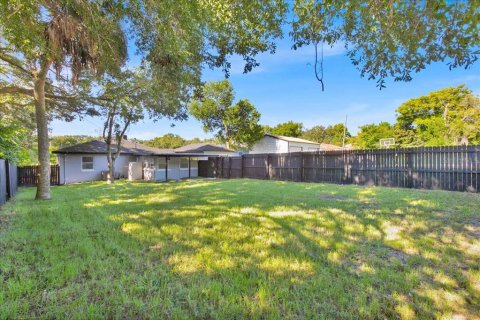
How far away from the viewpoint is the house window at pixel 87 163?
61.3 feet

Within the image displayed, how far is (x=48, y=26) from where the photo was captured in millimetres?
5086

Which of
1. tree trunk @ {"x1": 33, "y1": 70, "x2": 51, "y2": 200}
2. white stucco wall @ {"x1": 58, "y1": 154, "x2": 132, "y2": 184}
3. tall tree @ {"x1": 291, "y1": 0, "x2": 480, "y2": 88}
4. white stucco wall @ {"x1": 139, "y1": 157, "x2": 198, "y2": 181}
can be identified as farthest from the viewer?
white stucco wall @ {"x1": 139, "y1": 157, "x2": 198, "y2": 181}

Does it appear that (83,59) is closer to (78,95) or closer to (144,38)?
(144,38)

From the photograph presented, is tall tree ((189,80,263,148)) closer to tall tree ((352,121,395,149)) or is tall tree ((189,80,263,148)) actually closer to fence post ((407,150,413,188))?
tall tree ((352,121,395,149))

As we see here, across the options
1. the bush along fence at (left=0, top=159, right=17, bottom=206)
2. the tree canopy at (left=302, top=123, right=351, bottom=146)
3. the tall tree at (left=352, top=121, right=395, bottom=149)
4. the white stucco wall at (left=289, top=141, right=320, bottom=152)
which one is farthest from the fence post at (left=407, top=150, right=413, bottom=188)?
the tree canopy at (left=302, top=123, right=351, bottom=146)

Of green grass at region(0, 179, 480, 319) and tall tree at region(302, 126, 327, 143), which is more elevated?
tall tree at region(302, 126, 327, 143)

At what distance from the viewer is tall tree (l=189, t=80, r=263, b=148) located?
Answer: 2644 centimetres

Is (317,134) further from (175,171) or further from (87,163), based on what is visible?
(87,163)

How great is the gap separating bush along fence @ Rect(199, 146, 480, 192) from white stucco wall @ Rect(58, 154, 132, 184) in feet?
31.7

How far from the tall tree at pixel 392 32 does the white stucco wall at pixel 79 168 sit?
60.0 feet

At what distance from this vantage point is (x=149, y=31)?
17.1 feet

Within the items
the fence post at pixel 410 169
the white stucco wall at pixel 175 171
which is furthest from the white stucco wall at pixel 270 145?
the fence post at pixel 410 169

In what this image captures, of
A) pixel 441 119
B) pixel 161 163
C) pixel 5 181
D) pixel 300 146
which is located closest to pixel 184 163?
pixel 161 163

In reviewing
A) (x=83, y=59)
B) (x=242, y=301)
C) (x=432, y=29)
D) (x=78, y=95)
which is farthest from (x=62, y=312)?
(x=78, y=95)
